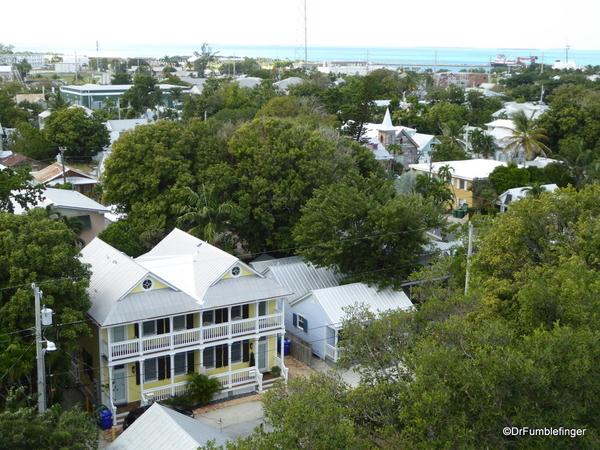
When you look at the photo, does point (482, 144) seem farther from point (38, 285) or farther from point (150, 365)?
point (38, 285)

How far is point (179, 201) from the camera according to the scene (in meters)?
35.6

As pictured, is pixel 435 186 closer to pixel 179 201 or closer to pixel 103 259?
pixel 179 201

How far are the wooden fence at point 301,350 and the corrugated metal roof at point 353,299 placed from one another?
5.09 ft

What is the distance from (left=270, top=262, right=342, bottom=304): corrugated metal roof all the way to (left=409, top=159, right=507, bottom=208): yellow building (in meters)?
23.7

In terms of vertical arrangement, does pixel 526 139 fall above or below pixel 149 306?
above

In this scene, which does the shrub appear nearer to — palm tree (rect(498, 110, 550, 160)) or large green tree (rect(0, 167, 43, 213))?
large green tree (rect(0, 167, 43, 213))

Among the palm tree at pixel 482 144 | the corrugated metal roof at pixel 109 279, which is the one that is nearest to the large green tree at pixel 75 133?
the palm tree at pixel 482 144

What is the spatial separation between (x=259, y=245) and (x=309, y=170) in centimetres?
488

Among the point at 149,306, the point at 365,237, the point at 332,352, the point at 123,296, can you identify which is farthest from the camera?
the point at 365,237

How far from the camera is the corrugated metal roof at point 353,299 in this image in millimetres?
29098

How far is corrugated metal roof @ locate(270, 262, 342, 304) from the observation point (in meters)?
31.7

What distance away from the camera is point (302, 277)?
32.3m

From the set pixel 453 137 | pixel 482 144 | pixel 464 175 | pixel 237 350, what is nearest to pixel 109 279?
pixel 237 350

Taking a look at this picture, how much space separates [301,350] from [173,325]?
6364 millimetres
